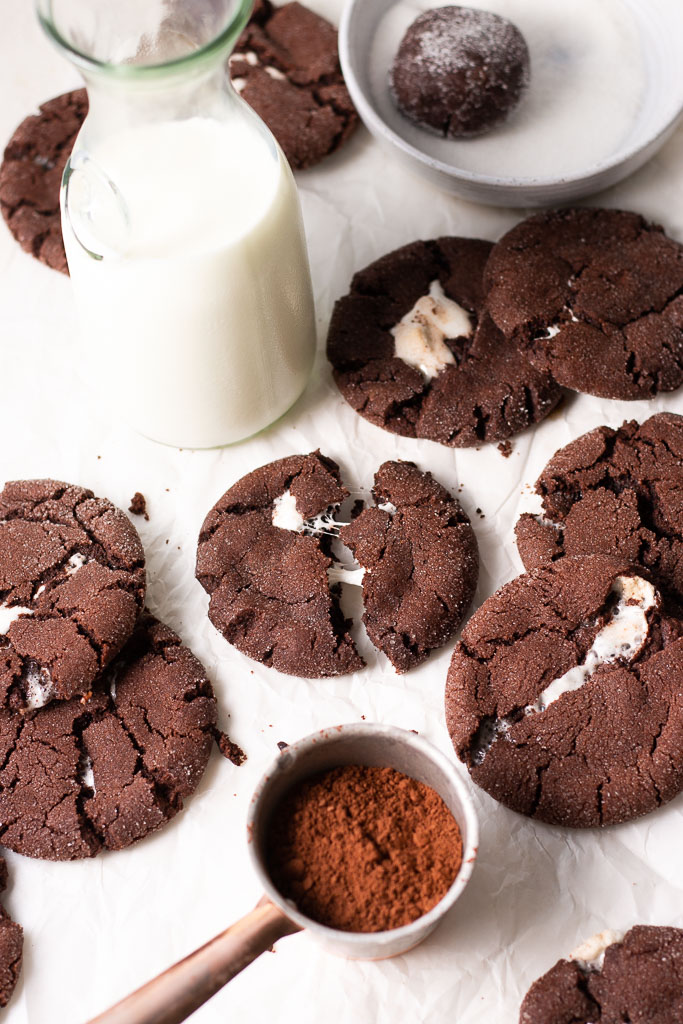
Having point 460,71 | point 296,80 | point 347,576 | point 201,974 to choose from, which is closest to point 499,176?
point 460,71

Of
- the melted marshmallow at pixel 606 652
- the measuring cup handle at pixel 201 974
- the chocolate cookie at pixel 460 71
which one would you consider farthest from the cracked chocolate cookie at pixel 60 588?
the chocolate cookie at pixel 460 71

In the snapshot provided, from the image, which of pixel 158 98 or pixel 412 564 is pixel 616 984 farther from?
pixel 158 98

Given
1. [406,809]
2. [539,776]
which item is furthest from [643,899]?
[406,809]

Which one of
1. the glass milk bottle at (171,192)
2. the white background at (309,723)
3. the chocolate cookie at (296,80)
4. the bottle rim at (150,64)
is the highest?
the bottle rim at (150,64)

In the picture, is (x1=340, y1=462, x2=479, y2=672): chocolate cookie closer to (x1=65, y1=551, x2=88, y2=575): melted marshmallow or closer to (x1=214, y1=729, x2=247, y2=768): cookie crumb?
(x1=214, y1=729, x2=247, y2=768): cookie crumb

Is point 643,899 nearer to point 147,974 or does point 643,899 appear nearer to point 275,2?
point 147,974

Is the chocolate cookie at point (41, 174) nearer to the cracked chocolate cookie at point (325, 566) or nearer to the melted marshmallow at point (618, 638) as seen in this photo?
the cracked chocolate cookie at point (325, 566)

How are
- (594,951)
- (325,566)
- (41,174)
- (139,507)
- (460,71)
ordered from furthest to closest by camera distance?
1. (41,174)
2. (460,71)
3. (139,507)
4. (325,566)
5. (594,951)
